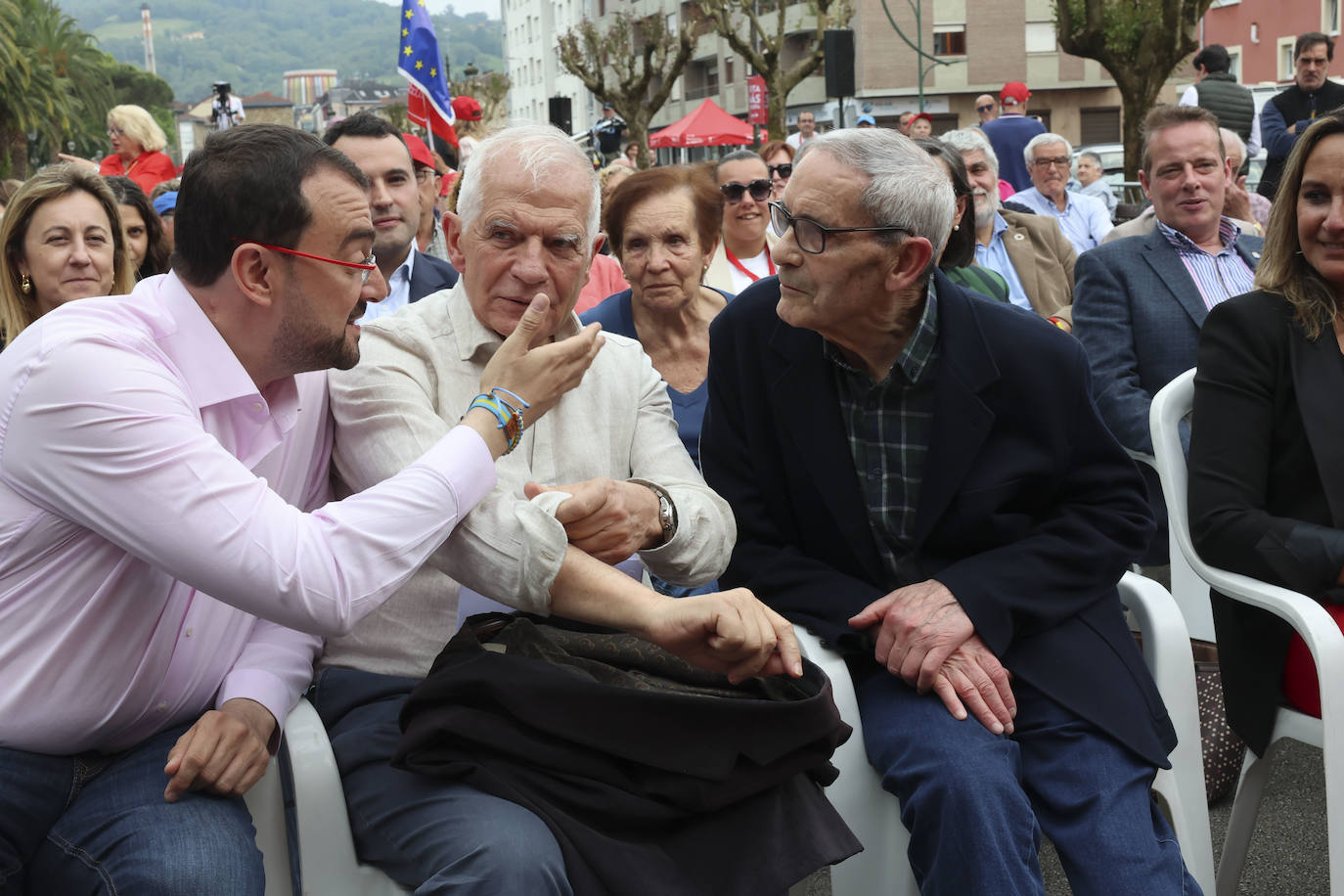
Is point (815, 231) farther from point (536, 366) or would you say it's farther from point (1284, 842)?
point (1284, 842)

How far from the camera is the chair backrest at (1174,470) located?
2932 millimetres

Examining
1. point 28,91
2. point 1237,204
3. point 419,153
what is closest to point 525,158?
point 419,153

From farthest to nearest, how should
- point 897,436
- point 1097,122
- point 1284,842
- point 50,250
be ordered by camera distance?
point 1097,122
point 50,250
point 1284,842
point 897,436

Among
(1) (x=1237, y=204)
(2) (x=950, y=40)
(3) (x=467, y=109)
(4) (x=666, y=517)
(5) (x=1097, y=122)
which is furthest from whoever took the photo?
(5) (x=1097, y=122)

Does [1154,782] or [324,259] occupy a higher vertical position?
[324,259]

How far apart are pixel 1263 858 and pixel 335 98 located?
436 feet

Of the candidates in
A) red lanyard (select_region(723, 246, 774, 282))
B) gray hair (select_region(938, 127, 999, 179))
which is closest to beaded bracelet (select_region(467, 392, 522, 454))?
red lanyard (select_region(723, 246, 774, 282))

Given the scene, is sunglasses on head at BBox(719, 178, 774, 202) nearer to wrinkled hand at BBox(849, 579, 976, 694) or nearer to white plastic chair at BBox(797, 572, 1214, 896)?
white plastic chair at BBox(797, 572, 1214, 896)

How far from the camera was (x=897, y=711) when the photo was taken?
2453 mm

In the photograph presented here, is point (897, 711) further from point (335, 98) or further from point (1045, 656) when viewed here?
point (335, 98)

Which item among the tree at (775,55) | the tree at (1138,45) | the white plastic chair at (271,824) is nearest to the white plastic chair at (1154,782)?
the white plastic chair at (271,824)

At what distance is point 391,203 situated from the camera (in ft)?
17.0

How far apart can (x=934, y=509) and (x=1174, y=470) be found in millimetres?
750

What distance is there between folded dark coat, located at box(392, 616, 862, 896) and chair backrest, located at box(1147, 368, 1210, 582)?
4.08 ft
